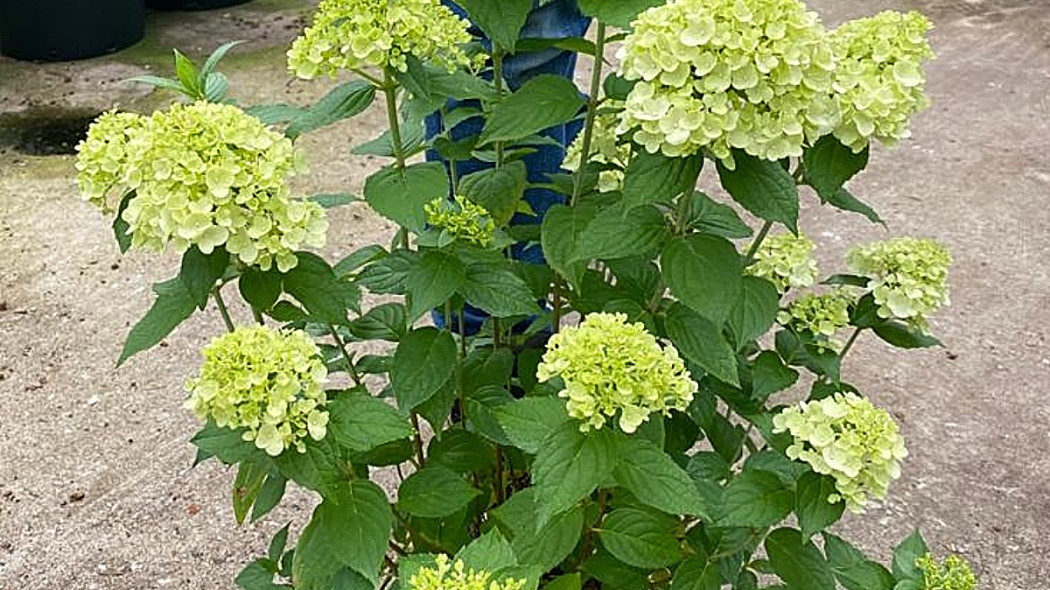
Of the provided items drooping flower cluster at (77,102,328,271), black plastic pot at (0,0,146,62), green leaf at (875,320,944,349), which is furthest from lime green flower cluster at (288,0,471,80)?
black plastic pot at (0,0,146,62)

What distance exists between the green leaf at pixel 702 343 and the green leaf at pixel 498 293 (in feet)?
0.48

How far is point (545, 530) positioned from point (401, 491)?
206 mm

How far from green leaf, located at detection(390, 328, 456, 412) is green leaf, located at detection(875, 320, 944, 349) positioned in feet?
1.81

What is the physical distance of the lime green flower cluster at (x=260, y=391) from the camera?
953 mm

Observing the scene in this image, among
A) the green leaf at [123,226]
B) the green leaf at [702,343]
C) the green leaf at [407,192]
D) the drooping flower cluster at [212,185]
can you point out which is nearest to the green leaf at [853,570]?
the green leaf at [702,343]

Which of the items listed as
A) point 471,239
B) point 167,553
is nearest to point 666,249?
point 471,239

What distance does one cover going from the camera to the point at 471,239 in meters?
1.19

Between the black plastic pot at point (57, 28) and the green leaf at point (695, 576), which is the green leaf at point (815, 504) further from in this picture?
the black plastic pot at point (57, 28)

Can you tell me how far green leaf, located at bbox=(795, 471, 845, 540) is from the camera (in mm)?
1071

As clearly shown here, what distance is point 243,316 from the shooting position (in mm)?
2787

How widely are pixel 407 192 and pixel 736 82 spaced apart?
357 mm

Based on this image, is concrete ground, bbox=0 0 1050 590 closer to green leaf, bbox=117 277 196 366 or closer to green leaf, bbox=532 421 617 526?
green leaf, bbox=117 277 196 366

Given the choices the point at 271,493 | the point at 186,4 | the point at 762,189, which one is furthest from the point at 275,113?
the point at 186,4

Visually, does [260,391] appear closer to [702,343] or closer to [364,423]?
[364,423]
